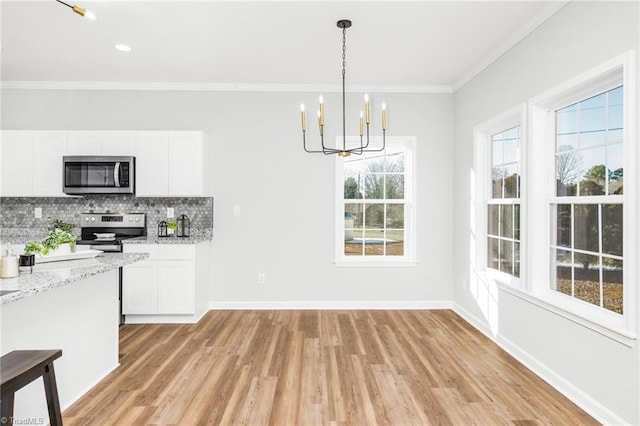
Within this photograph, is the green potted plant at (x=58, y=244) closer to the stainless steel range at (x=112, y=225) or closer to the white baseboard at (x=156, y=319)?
the white baseboard at (x=156, y=319)

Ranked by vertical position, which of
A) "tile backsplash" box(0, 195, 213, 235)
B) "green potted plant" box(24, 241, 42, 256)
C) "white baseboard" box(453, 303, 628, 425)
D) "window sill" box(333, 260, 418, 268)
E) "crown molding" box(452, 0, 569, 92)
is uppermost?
"crown molding" box(452, 0, 569, 92)

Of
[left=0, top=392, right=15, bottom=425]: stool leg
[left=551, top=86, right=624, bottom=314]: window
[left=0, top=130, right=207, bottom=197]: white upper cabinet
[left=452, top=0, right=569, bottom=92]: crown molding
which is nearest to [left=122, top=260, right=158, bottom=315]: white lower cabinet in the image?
[left=0, top=130, right=207, bottom=197]: white upper cabinet

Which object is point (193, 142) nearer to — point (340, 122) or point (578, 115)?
point (340, 122)

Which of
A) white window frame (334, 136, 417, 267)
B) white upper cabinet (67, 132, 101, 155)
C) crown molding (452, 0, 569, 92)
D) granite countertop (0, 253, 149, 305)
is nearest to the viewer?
granite countertop (0, 253, 149, 305)

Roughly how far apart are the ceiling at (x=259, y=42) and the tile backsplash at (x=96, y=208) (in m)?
1.38

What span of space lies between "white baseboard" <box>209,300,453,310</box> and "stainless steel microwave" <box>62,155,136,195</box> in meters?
1.74

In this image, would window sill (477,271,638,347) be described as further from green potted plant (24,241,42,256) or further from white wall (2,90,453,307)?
green potted plant (24,241,42,256)

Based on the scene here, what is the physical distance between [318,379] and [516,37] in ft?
10.5

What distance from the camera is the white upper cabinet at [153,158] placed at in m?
4.28

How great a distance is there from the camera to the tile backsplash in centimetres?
454

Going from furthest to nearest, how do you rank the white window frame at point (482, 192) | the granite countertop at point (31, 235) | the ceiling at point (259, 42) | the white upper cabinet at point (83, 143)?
1. the granite countertop at point (31, 235)
2. the white upper cabinet at point (83, 143)
3. the white window frame at point (482, 192)
4. the ceiling at point (259, 42)

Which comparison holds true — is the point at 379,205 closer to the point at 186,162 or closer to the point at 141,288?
the point at 186,162

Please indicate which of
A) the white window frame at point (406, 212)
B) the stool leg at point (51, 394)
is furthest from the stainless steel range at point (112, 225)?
the stool leg at point (51, 394)

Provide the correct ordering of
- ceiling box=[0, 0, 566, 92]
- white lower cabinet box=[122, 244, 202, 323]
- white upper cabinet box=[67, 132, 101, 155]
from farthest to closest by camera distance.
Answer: white upper cabinet box=[67, 132, 101, 155]
white lower cabinet box=[122, 244, 202, 323]
ceiling box=[0, 0, 566, 92]
